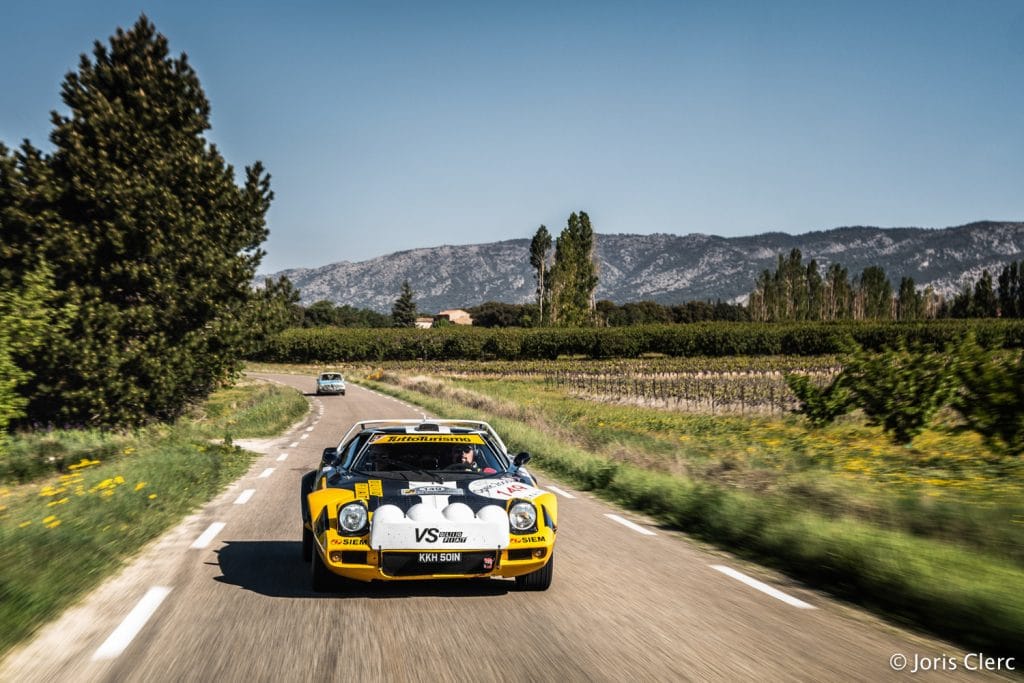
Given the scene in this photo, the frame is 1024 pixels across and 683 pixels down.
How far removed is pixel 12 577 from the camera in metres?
5.32

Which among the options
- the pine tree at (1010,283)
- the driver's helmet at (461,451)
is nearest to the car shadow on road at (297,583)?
the driver's helmet at (461,451)

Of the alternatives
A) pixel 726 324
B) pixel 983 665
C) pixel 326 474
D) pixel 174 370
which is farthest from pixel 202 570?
pixel 726 324

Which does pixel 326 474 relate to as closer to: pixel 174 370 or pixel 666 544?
pixel 666 544

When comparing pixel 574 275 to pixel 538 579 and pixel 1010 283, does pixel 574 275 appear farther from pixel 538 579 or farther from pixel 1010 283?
pixel 1010 283

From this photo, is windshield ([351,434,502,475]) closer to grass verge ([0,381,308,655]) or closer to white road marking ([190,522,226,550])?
white road marking ([190,522,226,550])

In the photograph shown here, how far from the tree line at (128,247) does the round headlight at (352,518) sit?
18980 mm

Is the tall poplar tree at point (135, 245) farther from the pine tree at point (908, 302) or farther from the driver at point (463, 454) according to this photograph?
the pine tree at point (908, 302)

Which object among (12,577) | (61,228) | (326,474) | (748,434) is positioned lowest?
(748,434)

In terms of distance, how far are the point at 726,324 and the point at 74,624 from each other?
98.7m

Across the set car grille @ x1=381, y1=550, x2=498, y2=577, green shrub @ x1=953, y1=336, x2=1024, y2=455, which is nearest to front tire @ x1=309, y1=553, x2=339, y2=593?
car grille @ x1=381, y1=550, x2=498, y2=577

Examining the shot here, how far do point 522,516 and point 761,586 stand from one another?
6.97ft

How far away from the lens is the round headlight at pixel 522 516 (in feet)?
18.9

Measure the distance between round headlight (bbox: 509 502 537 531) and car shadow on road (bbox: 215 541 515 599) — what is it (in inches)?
26.0

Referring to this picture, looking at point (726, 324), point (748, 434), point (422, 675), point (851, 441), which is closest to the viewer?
point (422, 675)
